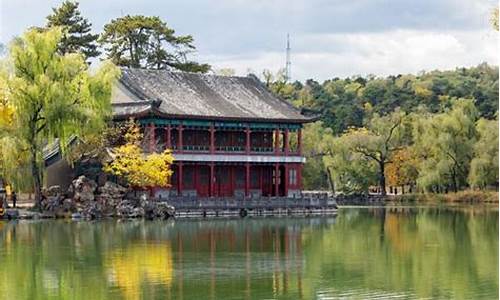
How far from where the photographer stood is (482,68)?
506ft

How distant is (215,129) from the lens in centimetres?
6556

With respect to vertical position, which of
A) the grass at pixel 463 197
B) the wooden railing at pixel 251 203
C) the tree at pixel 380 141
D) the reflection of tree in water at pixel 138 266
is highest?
the tree at pixel 380 141

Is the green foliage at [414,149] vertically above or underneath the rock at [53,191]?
above

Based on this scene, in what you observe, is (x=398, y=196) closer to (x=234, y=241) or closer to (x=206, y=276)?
(x=234, y=241)


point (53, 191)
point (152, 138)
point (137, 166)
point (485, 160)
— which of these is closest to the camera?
point (53, 191)

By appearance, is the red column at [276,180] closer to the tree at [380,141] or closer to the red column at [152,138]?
the red column at [152,138]

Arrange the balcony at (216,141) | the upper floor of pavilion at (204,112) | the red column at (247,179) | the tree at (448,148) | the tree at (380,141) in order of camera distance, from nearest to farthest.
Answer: the upper floor of pavilion at (204,112) < the balcony at (216,141) < the red column at (247,179) < the tree at (448,148) < the tree at (380,141)

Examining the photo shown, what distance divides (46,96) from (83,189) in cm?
Result: 499

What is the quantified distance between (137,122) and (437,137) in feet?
98.7

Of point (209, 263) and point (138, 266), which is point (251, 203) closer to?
point (209, 263)

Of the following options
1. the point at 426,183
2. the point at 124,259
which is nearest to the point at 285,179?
the point at 426,183

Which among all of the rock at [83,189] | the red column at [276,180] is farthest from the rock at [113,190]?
the red column at [276,180]

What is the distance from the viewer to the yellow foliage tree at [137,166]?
195ft

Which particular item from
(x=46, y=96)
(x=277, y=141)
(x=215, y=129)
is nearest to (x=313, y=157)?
(x=277, y=141)
